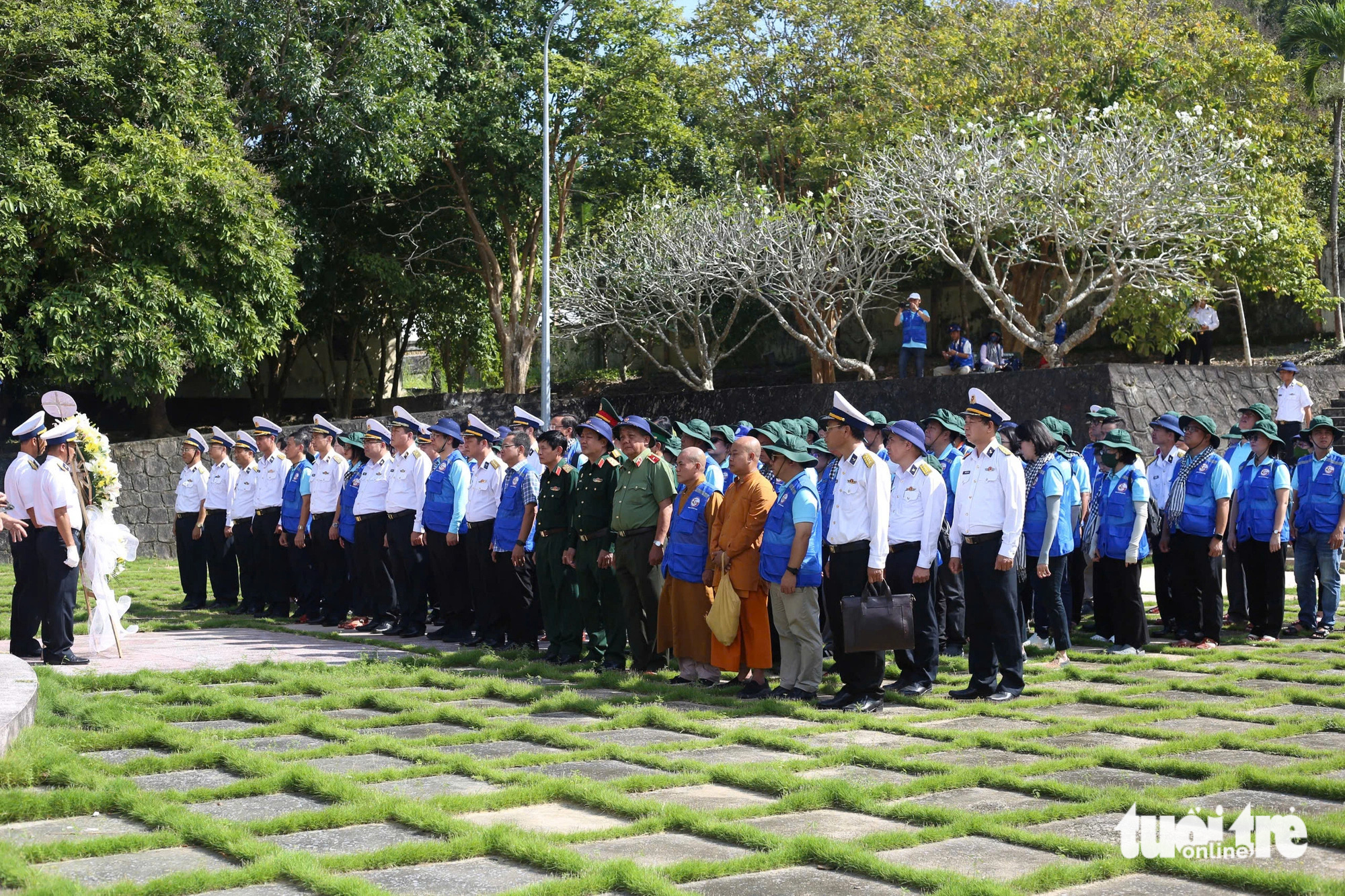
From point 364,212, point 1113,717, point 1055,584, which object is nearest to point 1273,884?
point 1113,717

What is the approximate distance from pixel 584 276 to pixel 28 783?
22660mm

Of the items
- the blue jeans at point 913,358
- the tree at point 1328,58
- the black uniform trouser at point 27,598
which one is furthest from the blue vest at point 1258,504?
the tree at point 1328,58

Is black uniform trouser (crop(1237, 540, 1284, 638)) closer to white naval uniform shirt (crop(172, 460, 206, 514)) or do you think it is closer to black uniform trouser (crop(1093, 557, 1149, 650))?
black uniform trouser (crop(1093, 557, 1149, 650))

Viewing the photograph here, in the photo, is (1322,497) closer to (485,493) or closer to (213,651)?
(485,493)

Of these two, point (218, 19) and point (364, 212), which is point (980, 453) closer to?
point (218, 19)

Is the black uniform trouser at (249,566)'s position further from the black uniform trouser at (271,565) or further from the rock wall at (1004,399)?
the rock wall at (1004,399)

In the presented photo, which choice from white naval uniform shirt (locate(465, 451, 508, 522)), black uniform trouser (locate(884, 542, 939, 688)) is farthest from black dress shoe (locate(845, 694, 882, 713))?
white naval uniform shirt (locate(465, 451, 508, 522))

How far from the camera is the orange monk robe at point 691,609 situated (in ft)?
29.1

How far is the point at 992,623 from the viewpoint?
8227 millimetres

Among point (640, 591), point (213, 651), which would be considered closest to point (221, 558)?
point (213, 651)

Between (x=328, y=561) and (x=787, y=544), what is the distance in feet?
19.9

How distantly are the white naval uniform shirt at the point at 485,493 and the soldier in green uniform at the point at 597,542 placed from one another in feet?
4.72

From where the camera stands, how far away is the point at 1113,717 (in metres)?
7.30

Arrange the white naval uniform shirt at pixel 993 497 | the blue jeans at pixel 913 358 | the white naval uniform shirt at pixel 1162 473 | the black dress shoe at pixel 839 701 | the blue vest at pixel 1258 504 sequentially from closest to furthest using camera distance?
1. the black dress shoe at pixel 839 701
2. the white naval uniform shirt at pixel 993 497
3. the blue vest at pixel 1258 504
4. the white naval uniform shirt at pixel 1162 473
5. the blue jeans at pixel 913 358
